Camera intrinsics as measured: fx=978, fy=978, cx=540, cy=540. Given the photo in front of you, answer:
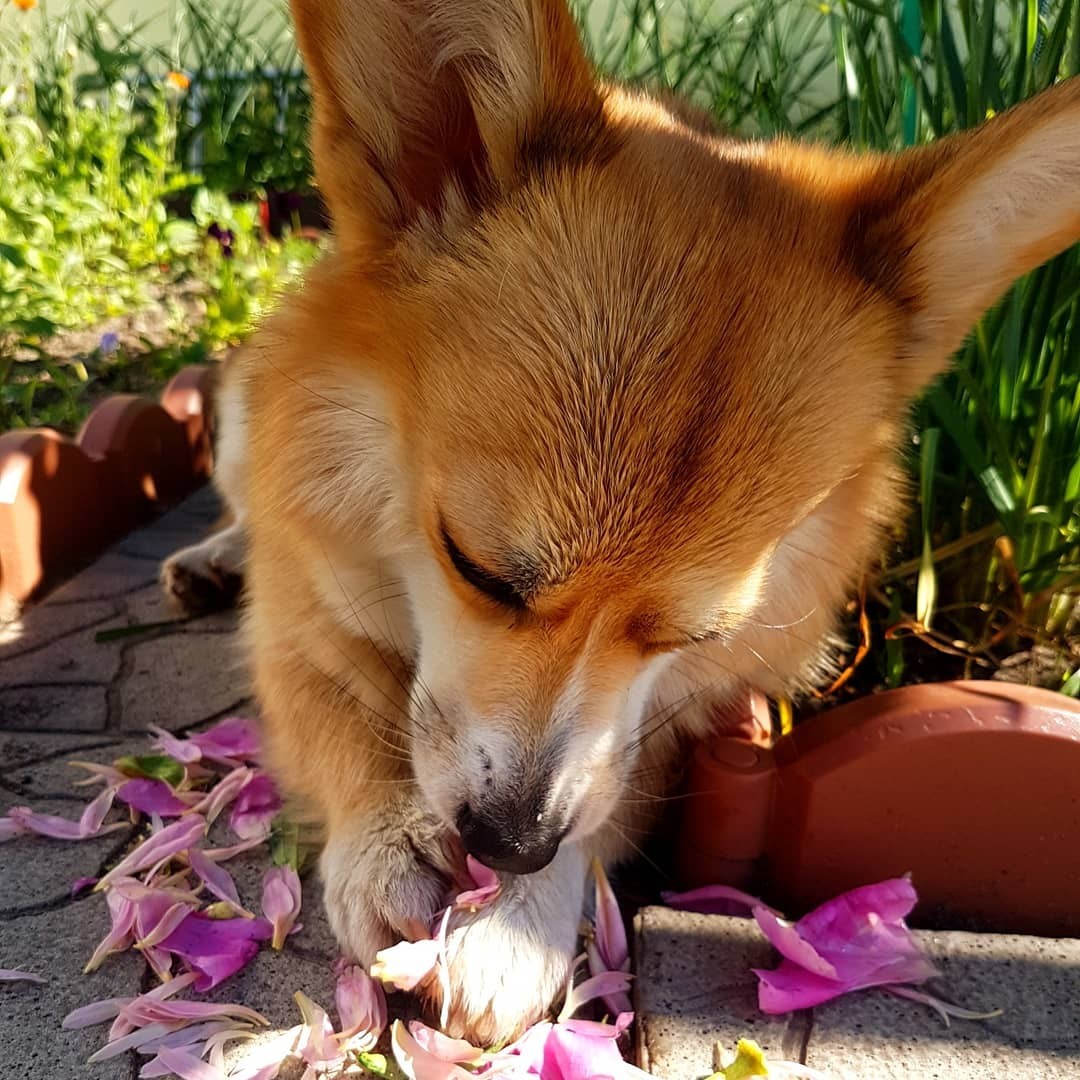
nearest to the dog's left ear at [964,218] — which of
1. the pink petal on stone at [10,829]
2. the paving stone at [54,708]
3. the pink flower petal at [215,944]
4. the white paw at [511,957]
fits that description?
the white paw at [511,957]

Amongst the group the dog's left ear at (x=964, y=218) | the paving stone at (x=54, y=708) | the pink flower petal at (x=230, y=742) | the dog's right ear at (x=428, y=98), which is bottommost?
the pink flower petal at (x=230, y=742)

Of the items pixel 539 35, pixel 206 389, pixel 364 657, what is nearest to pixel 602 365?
pixel 539 35

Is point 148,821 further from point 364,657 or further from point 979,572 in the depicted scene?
point 979,572

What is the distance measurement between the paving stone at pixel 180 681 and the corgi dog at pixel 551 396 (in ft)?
2.30

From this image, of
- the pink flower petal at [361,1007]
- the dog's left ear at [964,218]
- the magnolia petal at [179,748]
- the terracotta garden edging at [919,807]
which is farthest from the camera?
the magnolia petal at [179,748]

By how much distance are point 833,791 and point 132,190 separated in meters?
4.28

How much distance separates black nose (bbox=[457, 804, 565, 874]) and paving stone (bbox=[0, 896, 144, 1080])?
1.85 feet

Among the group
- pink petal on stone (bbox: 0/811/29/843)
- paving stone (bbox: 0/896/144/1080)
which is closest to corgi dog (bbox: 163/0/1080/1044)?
paving stone (bbox: 0/896/144/1080)

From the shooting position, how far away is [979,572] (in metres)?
2.03

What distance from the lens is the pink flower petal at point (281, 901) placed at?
1.56m

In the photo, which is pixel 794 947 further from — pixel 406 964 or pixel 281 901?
pixel 281 901

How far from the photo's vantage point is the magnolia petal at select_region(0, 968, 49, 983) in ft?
4.76

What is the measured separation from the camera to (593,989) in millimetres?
1465

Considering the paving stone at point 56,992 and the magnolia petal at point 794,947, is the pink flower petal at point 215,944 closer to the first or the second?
the paving stone at point 56,992
